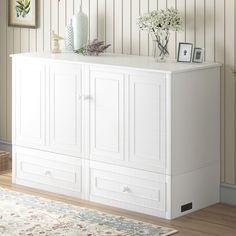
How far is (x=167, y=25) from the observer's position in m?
5.39

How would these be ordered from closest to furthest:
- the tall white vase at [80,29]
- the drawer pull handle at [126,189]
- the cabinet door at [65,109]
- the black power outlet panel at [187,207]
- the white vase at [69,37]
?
the black power outlet panel at [187,207] → the drawer pull handle at [126,189] → the cabinet door at [65,109] → the tall white vase at [80,29] → the white vase at [69,37]

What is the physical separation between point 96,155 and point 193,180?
693 mm

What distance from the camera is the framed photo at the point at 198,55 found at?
5352 millimetres

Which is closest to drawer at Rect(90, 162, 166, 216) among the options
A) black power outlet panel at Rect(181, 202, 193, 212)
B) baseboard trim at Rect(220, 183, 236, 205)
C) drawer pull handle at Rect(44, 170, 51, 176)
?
black power outlet panel at Rect(181, 202, 193, 212)

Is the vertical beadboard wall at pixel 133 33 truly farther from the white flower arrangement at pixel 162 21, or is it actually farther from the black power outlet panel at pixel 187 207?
the black power outlet panel at pixel 187 207

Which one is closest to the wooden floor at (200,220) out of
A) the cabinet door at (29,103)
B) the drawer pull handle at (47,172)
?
the drawer pull handle at (47,172)

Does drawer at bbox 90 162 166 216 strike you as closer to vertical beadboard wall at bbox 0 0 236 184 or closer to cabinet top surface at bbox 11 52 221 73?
vertical beadboard wall at bbox 0 0 236 184

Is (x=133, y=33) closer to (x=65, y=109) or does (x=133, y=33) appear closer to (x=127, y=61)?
(x=127, y=61)

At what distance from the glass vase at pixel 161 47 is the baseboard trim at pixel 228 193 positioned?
96 centimetres

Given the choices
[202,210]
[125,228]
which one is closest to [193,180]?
[202,210]

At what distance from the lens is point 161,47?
5461 mm

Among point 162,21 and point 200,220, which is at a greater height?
point 162,21

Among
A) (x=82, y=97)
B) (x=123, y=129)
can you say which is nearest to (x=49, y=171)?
(x=82, y=97)

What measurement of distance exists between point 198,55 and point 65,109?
100 cm
